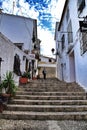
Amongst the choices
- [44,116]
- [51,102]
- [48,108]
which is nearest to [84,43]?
[51,102]

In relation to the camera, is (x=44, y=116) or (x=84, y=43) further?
(x=84, y=43)

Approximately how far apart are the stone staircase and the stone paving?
0.25 metres

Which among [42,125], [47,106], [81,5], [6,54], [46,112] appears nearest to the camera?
[42,125]

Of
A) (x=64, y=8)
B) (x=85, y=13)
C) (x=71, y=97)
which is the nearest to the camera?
(x=71, y=97)

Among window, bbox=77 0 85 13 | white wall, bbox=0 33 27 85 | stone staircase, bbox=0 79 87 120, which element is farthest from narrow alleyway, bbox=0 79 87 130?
window, bbox=77 0 85 13

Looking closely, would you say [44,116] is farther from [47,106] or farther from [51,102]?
[51,102]

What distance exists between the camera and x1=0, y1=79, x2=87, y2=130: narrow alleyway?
4500 mm

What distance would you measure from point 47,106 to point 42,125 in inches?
56.4

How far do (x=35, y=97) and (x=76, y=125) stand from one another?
2.73 meters

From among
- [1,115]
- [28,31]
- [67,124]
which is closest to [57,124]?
[67,124]

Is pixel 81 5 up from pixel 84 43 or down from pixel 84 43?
up

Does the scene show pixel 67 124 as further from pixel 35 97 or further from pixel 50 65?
pixel 50 65

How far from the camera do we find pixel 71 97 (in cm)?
689

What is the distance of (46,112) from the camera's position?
5.53m
